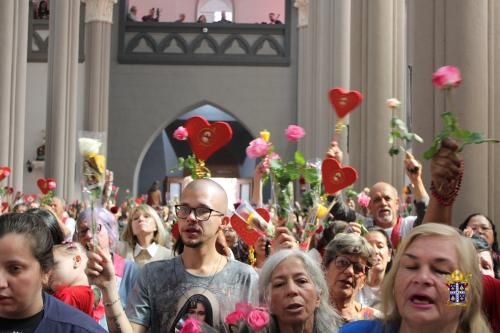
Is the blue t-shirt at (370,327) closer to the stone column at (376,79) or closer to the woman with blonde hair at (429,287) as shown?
the woman with blonde hair at (429,287)

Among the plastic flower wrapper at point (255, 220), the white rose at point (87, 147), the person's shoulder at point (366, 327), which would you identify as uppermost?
the white rose at point (87, 147)

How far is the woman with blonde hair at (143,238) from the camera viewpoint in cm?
754

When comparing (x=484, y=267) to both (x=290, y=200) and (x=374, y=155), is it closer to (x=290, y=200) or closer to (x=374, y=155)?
(x=290, y=200)

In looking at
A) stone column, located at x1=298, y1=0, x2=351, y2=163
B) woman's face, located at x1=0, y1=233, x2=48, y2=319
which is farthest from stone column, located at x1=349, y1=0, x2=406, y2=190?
woman's face, located at x1=0, y1=233, x2=48, y2=319

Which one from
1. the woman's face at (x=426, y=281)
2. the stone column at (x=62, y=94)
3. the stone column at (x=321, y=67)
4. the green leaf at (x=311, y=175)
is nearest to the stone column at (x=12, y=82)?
the stone column at (x=62, y=94)

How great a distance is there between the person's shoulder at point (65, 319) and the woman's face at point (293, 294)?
0.85 meters

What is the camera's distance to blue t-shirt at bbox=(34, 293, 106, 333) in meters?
3.42

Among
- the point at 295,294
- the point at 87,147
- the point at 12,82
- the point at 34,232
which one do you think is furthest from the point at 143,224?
the point at 12,82

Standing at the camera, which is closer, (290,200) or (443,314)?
(443,314)

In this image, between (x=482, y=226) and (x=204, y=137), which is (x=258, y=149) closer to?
(x=204, y=137)

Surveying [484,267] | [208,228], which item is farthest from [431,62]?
[208,228]

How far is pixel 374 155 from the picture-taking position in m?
12.6

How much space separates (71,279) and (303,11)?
1052 inches

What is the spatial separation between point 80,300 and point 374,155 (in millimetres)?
8393
